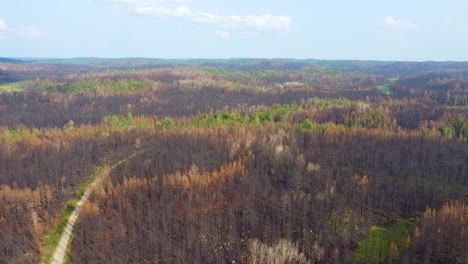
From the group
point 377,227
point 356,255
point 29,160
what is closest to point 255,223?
point 356,255

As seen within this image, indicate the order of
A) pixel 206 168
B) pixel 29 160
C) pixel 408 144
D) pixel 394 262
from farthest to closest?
pixel 408 144 < pixel 29 160 < pixel 206 168 < pixel 394 262

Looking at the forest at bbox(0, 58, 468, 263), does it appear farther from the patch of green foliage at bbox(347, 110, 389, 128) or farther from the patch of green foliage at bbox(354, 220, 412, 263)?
the patch of green foliage at bbox(347, 110, 389, 128)

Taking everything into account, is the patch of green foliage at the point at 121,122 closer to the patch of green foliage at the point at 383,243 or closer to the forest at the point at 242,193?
the forest at the point at 242,193

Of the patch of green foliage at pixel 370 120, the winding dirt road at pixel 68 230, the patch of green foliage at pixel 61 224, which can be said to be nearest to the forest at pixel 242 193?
the patch of green foliage at pixel 61 224

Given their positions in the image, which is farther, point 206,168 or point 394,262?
point 206,168

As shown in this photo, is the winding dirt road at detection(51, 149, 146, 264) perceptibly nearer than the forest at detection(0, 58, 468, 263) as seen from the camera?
No

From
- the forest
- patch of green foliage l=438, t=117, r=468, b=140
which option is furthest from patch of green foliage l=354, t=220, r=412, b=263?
patch of green foliage l=438, t=117, r=468, b=140

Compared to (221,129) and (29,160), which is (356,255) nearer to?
(221,129)

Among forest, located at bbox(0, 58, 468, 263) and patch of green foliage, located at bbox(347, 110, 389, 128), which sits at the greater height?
patch of green foliage, located at bbox(347, 110, 389, 128)
